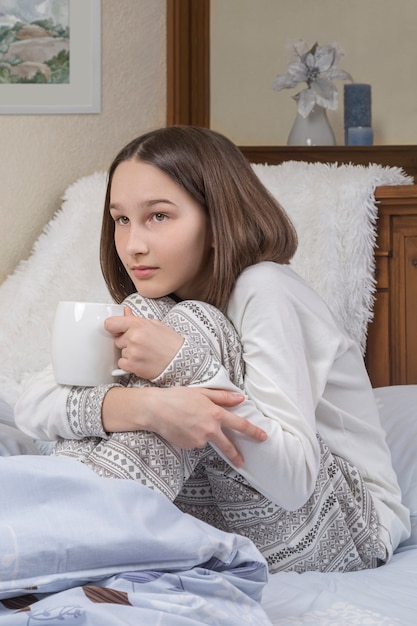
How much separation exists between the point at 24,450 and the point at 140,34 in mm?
1441

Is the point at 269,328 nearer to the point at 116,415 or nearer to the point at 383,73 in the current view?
the point at 116,415

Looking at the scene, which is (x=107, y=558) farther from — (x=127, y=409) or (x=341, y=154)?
(x=341, y=154)

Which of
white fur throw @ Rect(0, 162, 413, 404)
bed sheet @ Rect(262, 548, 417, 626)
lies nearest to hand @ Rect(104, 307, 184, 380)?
bed sheet @ Rect(262, 548, 417, 626)

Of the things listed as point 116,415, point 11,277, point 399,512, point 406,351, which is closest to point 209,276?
point 116,415

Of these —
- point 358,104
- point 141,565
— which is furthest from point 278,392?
point 358,104

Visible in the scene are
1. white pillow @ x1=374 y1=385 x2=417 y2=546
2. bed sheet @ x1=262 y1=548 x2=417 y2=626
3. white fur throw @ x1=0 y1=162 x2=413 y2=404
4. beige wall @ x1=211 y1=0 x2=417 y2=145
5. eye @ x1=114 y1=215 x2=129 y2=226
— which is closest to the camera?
bed sheet @ x1=262 y1=548 x2=417 y2=626

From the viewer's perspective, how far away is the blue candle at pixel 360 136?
8.15ft

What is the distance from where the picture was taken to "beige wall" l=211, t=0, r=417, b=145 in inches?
100

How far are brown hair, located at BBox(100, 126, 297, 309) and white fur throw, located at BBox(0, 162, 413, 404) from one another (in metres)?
0.80

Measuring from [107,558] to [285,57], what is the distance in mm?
2062

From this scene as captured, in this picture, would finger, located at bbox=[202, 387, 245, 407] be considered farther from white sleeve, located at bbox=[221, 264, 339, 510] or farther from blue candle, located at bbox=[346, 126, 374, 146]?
blue candle, located at bbox=[346, 126, 374, 146]

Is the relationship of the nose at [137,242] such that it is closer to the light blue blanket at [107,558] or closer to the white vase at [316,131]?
the light blue blanket at [107,558]

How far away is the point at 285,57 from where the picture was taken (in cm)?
261

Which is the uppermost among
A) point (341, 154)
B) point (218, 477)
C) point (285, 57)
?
point (285, 57)
